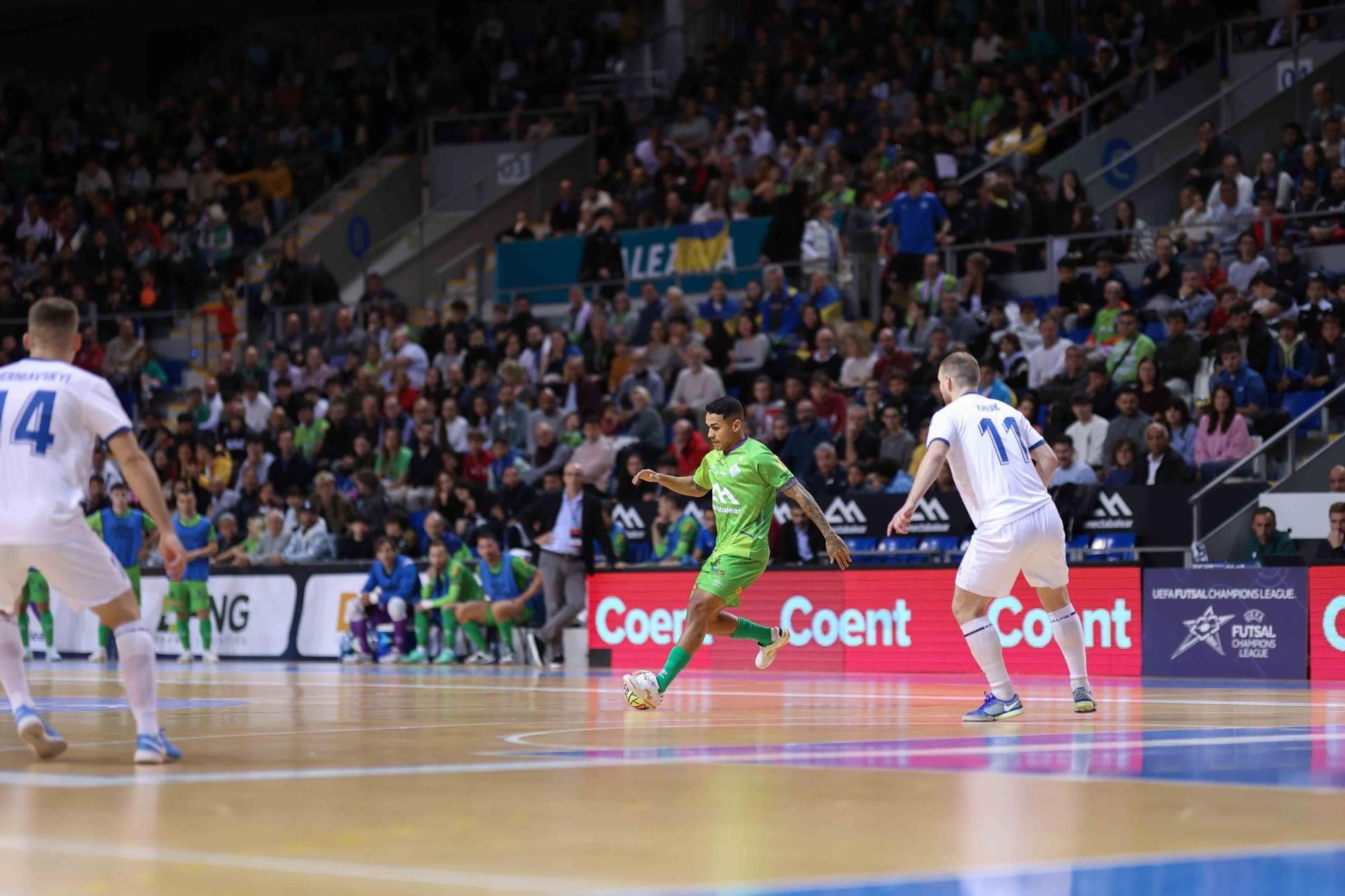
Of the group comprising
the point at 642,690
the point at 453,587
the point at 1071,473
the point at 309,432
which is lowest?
the point at 642,690

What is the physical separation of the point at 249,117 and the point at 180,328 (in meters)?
5.72

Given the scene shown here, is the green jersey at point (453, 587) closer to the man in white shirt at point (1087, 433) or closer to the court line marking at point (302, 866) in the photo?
A: the man in white shirt at point (1087, 433)

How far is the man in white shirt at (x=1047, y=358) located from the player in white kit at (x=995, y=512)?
954 cm

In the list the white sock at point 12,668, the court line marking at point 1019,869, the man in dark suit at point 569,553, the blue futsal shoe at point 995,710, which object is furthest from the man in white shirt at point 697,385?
the court line marking at point 1019,869

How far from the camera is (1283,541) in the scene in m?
18.3

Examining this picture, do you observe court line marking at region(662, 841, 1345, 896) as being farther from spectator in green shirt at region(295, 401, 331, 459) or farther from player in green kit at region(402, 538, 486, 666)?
spectator in green shirt at region(295, 401, 331, 459)

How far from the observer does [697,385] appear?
24609 millimetres

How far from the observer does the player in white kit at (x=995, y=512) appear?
12.0 m

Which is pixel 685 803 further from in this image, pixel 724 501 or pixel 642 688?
pixel 724 501

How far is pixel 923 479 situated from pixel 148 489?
17.1 ft

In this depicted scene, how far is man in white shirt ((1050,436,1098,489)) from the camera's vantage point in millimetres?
19391

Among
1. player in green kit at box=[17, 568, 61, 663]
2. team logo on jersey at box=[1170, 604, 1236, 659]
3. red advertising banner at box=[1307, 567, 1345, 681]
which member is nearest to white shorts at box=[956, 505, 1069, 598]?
red advertising banner at box=[1307, 567, 1345, 681]

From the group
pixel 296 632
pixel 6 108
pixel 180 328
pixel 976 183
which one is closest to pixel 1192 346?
pixel 976 183

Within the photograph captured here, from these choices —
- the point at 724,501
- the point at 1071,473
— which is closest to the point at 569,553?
the point at 1071,473
